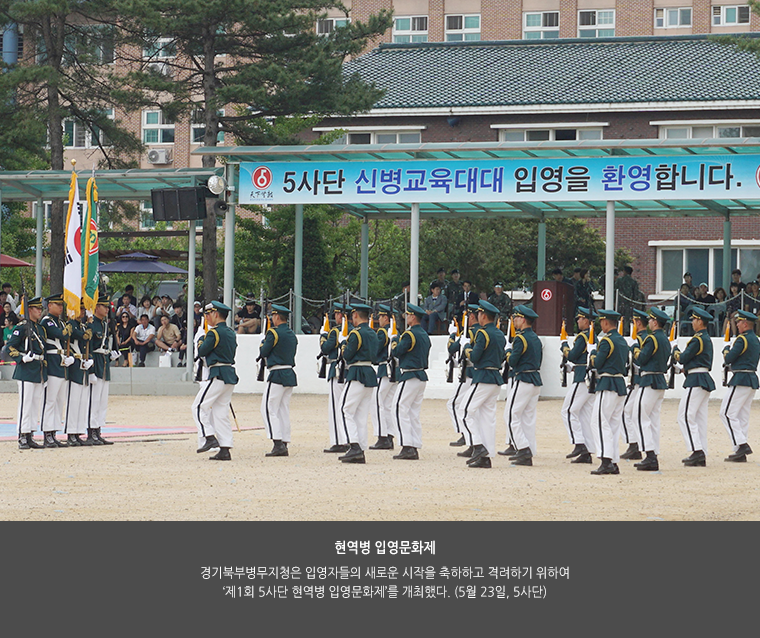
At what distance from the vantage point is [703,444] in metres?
13.3

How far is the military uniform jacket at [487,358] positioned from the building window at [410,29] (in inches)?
1493

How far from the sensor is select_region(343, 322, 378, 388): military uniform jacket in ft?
44.3

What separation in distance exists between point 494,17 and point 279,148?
90.7 feet

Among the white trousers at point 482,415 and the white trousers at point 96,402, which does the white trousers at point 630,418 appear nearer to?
the white trousers at point 482,415

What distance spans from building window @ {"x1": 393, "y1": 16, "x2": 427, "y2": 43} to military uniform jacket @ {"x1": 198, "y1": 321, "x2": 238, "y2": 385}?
124 feet

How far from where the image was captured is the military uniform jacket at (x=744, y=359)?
45.1 ft

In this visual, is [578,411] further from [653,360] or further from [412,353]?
[412,353]

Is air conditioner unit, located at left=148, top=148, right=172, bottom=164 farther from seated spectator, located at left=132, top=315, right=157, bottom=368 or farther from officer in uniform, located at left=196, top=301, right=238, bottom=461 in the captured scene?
officer in uniform, located at left=196, top=301, right=238, bottom=461

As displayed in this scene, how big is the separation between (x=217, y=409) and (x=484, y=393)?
2.89 m

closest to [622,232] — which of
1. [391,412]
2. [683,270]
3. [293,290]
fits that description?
[683,270]

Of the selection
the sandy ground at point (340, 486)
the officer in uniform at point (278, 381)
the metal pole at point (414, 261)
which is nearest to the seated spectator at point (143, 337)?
the metal pole at point (414, 261)

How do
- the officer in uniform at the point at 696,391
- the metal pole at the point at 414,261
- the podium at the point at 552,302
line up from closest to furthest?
the officer in uniform at the point at 696,391
the metal pole at the point at 414,261
the podium at the point at 552,302

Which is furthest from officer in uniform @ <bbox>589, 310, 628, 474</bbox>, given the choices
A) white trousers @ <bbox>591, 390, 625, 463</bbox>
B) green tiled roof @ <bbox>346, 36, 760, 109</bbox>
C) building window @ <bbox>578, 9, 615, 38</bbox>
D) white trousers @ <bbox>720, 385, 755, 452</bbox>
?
building window @ <bbox>578, 9, 615, 38</bbox>

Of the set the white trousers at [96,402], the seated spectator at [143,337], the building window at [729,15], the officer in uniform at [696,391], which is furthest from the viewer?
the building window at [729,15]
